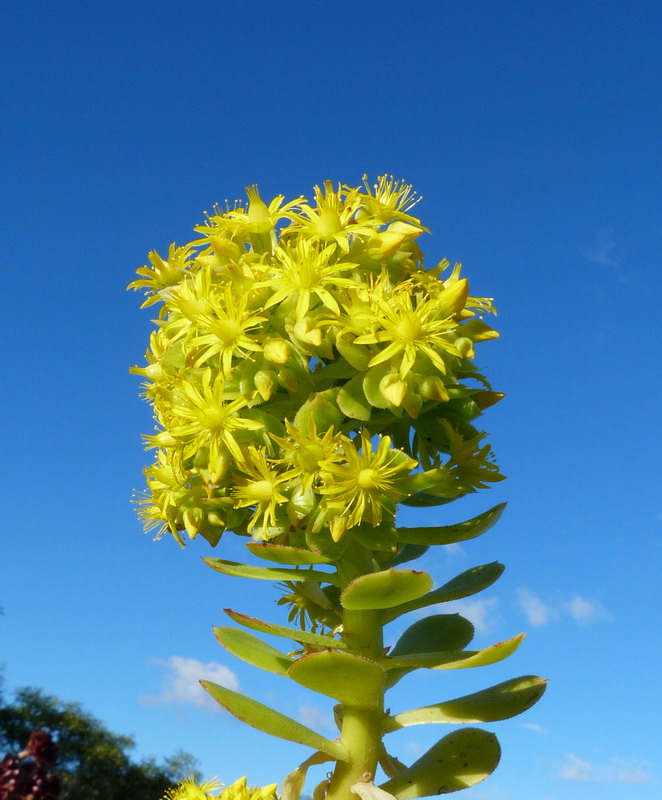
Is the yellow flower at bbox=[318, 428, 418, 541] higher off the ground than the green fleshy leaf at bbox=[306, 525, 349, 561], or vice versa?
the yellow flower at bbox=[318, 428, 418, 541]

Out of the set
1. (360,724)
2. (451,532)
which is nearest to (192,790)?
(360,724)

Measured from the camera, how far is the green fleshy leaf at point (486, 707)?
354 cm

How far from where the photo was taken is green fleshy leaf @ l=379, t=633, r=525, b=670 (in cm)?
328

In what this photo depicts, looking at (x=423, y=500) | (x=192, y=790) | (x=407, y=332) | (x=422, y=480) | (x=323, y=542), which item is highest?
(x=407, y=332)

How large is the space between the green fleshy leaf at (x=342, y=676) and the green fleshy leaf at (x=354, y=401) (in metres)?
0.97

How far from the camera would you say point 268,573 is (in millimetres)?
3590

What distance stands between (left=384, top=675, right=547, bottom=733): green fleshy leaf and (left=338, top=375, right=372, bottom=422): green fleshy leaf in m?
1.40

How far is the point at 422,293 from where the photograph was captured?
3.65 metres

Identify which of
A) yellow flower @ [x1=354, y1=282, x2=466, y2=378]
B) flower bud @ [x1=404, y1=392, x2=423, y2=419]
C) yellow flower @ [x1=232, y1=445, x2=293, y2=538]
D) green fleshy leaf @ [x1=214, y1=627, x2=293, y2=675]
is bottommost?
green fleshy leaf @ [x1=214, y1=627, x2=293, y2=675]

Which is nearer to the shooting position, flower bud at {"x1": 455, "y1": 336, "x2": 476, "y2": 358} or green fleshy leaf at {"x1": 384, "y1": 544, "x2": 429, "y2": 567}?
flower bud at {"x1": 455, "y1": 336, "x2": 476, "y2": 358}

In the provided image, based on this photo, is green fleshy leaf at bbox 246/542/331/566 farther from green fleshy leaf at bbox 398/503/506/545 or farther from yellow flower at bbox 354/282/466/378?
yellow flower at bbox 354/282/466/378

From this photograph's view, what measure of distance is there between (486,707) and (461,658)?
0.33 metres

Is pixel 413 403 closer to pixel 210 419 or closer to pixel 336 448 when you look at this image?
pixel 336 448

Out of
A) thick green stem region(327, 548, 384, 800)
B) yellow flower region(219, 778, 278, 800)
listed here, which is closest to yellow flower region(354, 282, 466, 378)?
thick green stem region(327, 548, 384, 800)
